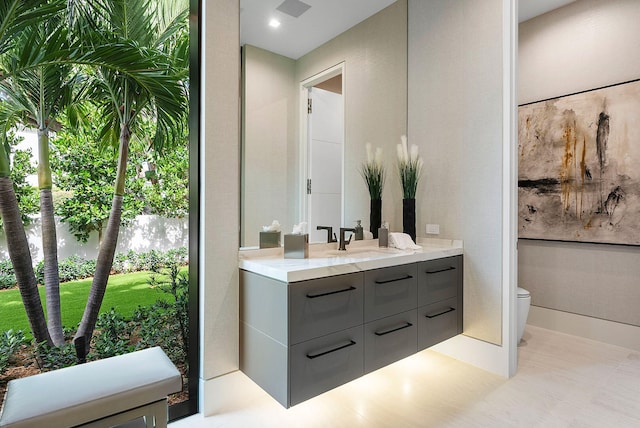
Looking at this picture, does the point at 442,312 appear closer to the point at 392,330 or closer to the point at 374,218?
the point at 392,330

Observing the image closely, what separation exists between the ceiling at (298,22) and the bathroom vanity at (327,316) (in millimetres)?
1304

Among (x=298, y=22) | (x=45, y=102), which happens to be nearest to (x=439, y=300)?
(x=298, y=22)

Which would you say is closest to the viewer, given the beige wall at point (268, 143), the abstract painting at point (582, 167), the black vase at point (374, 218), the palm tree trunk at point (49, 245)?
the palm tree trunk at point (49, 245)

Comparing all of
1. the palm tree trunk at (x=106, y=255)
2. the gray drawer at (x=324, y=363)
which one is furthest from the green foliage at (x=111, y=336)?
the gray drawer at (x=324, y=363)

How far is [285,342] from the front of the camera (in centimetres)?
161

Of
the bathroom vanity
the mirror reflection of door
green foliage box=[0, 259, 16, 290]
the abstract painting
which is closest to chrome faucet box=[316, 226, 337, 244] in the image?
the mirror reflection of door

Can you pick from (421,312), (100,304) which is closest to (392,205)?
(421,312)

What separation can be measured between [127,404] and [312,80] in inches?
80.6

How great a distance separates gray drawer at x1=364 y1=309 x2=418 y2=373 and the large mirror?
0.72 m

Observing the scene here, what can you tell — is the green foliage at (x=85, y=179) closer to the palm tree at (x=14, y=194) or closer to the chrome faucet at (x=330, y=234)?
the palm tree at (x=14, y=194)

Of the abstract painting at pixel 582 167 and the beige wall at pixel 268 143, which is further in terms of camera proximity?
the abstract painting at pixel 582 167

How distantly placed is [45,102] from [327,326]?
1.68m

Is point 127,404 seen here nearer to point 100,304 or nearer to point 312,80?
point 100,304

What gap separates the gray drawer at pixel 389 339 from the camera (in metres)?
1.91
